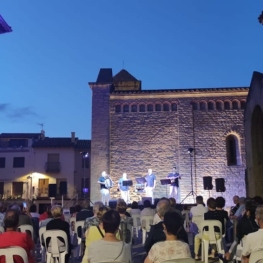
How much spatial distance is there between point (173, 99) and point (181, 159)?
367cm

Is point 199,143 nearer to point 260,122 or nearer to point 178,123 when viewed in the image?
point 178,123

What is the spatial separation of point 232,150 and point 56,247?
18227mm

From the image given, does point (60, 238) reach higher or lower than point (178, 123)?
lower

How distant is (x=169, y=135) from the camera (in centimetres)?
2220

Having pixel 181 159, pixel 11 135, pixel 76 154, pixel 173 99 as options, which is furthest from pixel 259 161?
pixel 11 135

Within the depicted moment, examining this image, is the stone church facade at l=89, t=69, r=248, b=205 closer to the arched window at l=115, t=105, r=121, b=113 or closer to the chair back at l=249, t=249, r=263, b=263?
the arched window at l=115, t=105, r=121, b=113

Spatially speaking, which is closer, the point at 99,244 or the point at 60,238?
the point at 99,244

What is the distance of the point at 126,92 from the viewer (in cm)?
2267

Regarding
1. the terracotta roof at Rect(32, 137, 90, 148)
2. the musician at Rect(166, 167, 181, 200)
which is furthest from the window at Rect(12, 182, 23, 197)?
the musician at Rect(166, 167, 181, 200)

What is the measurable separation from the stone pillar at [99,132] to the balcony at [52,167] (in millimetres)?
11344

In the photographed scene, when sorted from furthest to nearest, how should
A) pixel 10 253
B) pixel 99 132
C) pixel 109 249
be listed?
pixel 99 132
pixel 10 253
pixel 109 249

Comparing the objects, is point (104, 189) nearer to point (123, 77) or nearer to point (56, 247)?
point (56, 247)

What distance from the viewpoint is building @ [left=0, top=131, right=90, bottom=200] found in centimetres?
3228

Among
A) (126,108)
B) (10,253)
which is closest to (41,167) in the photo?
(126,108)
